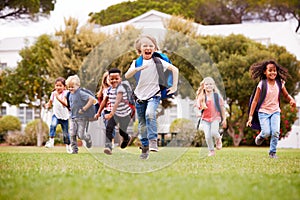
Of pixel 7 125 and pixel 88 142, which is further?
pixel 7 125

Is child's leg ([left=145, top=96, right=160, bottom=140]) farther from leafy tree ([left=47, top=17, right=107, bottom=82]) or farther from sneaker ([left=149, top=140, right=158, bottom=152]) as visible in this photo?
leafy tree ([left=47, top=17, right=107, bottom=82])

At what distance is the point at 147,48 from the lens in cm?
805

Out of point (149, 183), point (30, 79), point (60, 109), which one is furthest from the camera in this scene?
point (30, 79)

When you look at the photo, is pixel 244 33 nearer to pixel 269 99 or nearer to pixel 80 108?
pixel 80 108

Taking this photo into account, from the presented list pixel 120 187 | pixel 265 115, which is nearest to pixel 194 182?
pixel 120 187

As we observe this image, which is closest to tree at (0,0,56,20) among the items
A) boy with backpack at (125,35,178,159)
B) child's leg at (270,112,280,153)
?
child's leg at (270,112,280,153)

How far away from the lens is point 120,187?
5.04 m

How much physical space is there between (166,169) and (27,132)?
70.7ft

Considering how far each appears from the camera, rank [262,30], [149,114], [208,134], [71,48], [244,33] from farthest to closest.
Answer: [244,33]
[262,30]
[71,48]
[208,134]
[149,114]

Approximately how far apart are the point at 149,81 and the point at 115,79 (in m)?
1.56

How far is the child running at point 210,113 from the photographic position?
1140 centimetres

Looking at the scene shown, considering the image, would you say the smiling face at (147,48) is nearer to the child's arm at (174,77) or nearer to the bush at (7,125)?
the child's arm at (174,77)

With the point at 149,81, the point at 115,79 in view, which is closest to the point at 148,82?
the point at 149,81

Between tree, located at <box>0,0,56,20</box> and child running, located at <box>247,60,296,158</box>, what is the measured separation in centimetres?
1353
